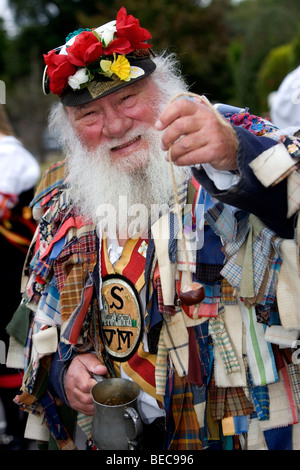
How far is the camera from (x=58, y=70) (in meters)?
1.87

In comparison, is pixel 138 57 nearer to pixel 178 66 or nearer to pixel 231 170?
pixel 178 66

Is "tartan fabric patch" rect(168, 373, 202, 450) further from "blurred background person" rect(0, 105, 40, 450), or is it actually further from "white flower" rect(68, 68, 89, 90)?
"blurred background person" rect(0, 105, 40, 450)

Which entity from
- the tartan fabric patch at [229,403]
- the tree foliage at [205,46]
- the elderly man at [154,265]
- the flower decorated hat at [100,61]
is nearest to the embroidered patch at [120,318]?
the elderly man at [154,265]

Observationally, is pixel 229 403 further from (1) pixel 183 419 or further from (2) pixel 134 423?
(2) pixel 134 423

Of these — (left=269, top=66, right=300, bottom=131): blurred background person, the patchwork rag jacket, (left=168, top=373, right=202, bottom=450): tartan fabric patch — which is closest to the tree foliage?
(left=269, top=66, right=300, bottom=131): blurred background person

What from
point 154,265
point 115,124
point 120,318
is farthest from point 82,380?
point 115,124

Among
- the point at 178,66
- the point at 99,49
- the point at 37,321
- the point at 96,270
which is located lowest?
the point at 37,321

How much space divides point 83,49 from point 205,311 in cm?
110

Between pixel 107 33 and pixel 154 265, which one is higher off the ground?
pixel 107 33

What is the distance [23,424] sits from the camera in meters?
3.27

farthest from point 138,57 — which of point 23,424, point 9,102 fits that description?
point 9,102

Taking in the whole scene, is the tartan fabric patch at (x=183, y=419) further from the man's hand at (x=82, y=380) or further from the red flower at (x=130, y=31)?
the red flower at (x=130, y=31)

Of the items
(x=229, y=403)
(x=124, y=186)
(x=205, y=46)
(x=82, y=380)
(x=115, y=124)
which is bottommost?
(x=205, y=46)

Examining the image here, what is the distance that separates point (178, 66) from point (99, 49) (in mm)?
499
